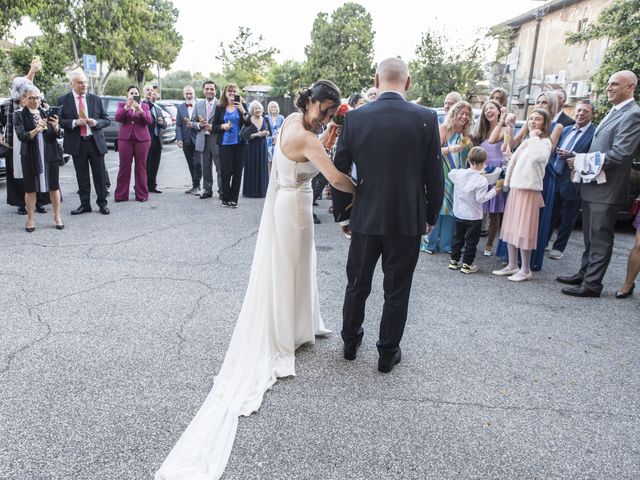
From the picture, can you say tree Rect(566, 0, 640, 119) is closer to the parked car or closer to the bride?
the bride

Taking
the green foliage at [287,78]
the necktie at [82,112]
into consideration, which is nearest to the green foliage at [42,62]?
the necktie at [82,112]

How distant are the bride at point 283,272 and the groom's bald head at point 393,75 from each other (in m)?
0.32

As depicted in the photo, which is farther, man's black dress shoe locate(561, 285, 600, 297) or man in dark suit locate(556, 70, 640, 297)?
man's black dress shoe locate(561, 285, 600, 297)

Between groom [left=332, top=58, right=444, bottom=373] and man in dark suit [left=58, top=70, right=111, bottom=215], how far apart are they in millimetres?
5748

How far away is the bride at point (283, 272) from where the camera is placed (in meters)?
3.12

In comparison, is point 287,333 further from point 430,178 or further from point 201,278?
point 201,278

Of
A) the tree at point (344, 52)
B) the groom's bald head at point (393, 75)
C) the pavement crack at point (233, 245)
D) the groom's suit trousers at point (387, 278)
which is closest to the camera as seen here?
the groom's bald head at point (393, 75)

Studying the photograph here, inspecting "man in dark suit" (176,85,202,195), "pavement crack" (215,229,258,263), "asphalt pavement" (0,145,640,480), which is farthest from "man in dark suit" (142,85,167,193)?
"asphalt pavement" (0,145,640,480)

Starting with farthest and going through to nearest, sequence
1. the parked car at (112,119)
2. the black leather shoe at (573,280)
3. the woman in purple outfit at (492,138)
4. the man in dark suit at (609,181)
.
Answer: the parked car at (112,119) → the woman in purple outfit at (492,138) → the black leather shoe at (573,280) → the man in dark suit at (609,181)

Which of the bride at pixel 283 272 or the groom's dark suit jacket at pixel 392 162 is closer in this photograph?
the groom's dark suit jacket at pixel 392 162

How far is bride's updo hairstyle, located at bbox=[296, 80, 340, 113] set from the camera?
10.2 feet

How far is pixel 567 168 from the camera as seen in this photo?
6363 mm

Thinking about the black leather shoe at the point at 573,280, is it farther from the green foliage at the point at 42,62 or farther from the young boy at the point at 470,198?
the green foliage at the point at 42,62

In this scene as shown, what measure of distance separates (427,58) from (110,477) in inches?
1033
